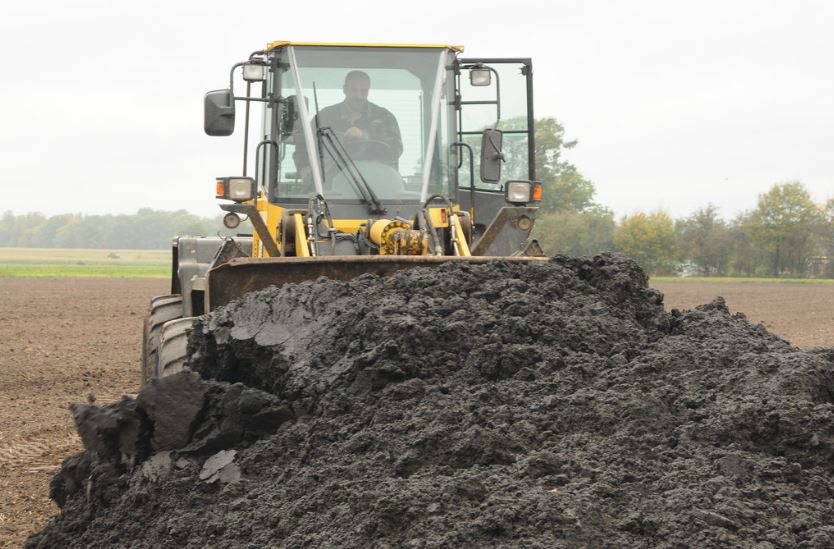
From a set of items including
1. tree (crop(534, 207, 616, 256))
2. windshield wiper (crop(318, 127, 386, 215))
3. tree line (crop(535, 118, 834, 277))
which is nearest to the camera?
windshield wiper (crop(318, 127, 386, 215))

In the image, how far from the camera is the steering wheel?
7.09m

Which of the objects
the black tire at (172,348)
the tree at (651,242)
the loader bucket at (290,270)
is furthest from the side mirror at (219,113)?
the tree at (651,242)

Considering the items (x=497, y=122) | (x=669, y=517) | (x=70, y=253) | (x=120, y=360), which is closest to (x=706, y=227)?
(x=120, y=360)

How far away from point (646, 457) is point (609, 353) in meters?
1.07

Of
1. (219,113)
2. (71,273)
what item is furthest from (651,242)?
(219,113)

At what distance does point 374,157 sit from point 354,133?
21cm

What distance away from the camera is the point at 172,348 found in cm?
586

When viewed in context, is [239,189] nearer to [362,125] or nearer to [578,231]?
[362,125]

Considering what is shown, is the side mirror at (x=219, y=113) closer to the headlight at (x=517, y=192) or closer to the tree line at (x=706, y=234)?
the headlight at (x=517, y=192)

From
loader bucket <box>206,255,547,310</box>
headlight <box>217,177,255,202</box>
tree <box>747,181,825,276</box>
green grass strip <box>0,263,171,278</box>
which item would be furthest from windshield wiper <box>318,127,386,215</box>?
tree <box>747,181,825,276</box>

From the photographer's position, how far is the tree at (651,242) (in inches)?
2368

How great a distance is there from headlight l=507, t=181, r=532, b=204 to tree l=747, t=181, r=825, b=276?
6019cm

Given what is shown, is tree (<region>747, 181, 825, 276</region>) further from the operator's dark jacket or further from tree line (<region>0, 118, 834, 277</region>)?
the operator's dark jacket

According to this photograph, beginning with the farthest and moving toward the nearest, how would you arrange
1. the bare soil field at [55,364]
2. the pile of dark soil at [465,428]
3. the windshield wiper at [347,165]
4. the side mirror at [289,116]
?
the side mirror at [289,116]
the windshield wiper at [347,165]
the bare soil field at [55,364]
the pile of dark soil at [465,428]
